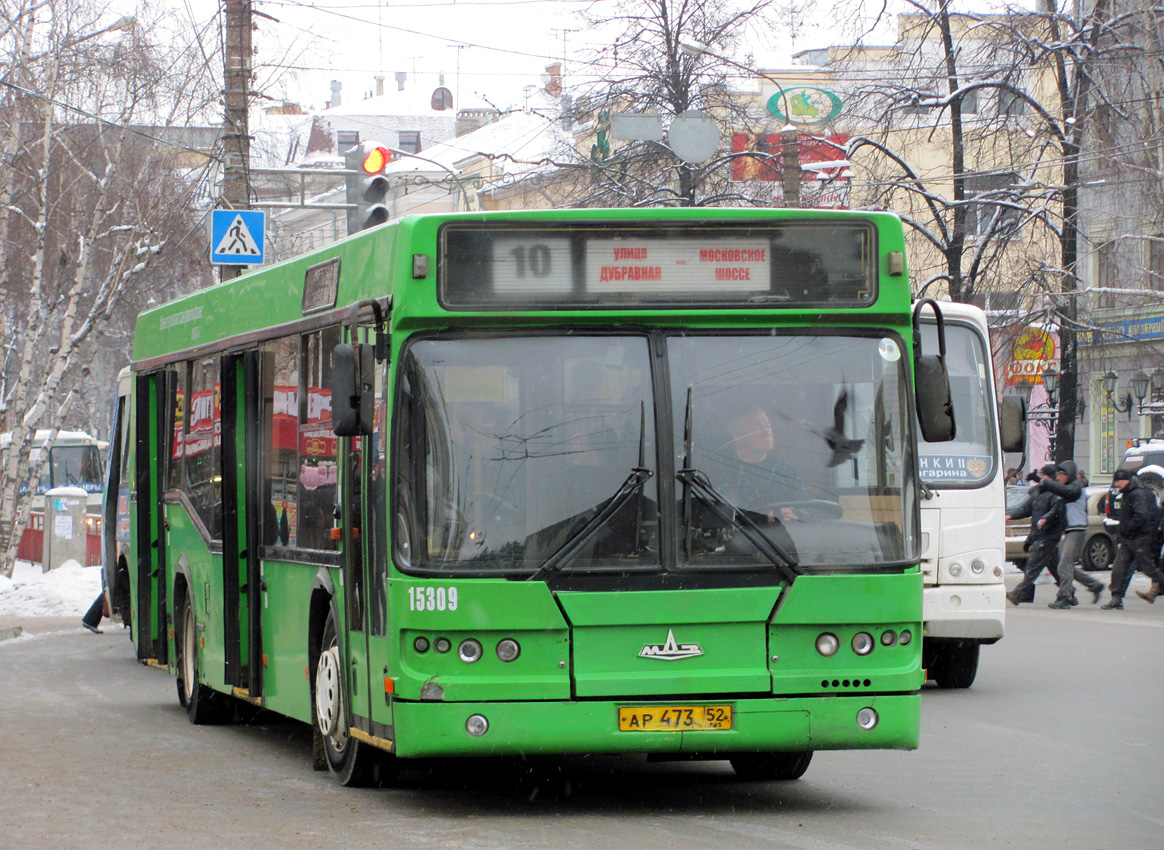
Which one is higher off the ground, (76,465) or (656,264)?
(656,264)

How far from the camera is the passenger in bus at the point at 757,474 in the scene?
771 centimetres

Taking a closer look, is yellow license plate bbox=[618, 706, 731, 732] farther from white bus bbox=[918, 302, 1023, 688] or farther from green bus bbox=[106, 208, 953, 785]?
white bus bbox=[918, 302, 1023, 688]

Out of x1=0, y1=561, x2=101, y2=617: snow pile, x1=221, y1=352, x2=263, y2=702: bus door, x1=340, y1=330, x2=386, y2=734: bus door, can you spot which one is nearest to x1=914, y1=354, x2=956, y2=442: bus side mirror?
x1=340, y1=330, x2=386, y2=734: bus door

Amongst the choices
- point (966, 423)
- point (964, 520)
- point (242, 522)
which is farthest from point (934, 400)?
point (966, 423)

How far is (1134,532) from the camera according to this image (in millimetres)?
21844

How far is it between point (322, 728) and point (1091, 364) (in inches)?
1244

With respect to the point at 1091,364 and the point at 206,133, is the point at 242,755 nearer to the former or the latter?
the point at 206,133

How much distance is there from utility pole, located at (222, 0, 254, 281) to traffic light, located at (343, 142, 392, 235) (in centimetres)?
119

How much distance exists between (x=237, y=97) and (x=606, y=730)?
14050mm

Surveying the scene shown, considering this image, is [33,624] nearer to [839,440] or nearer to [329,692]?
[329,692]

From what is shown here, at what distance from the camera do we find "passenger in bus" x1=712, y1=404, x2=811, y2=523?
771 cm

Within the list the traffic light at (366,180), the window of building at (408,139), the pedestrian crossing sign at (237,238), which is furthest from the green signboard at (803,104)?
the window of building at (408,139)

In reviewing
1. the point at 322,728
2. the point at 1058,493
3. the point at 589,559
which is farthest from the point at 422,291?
the point at 1058,493

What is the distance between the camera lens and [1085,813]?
26.8ft
